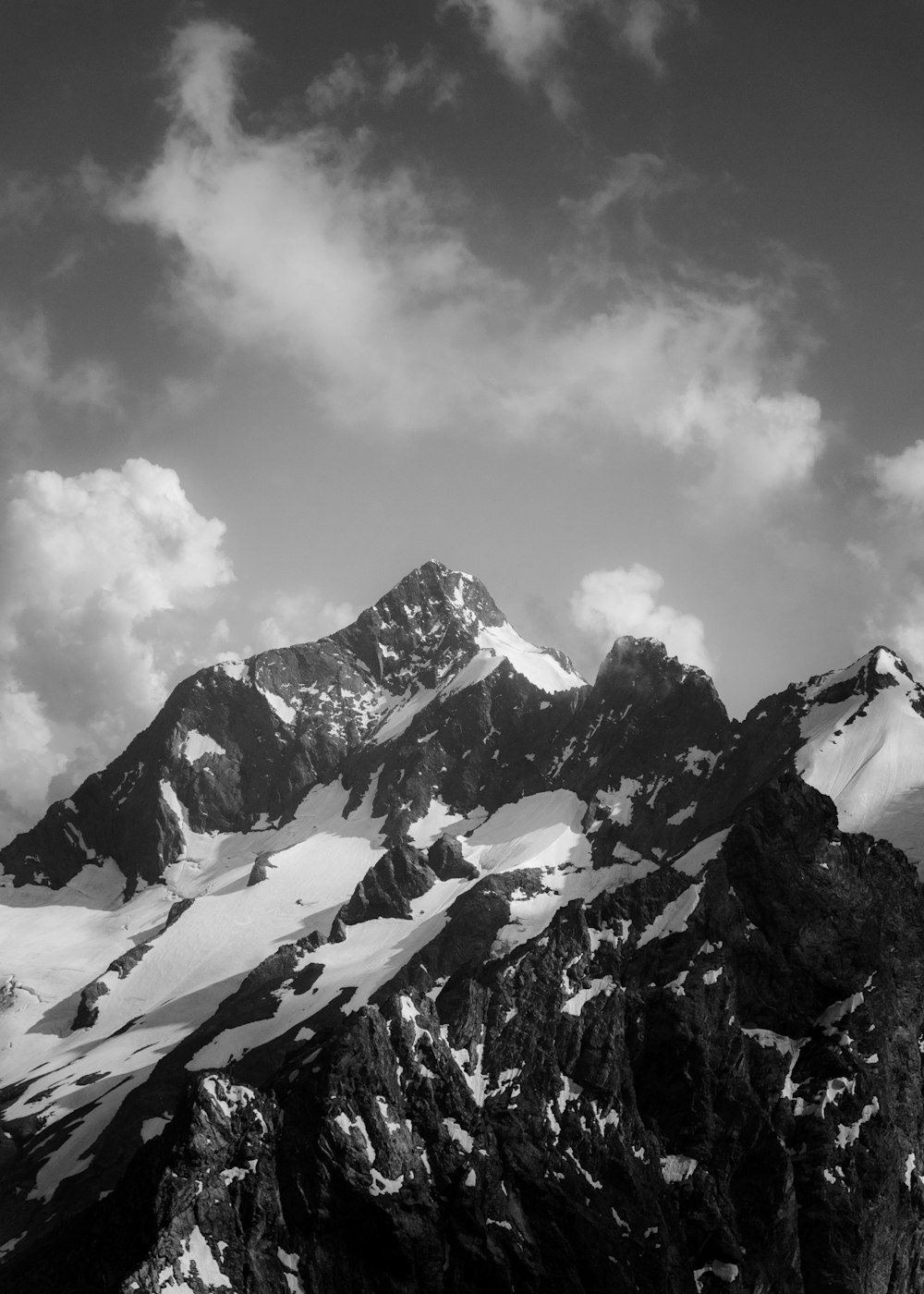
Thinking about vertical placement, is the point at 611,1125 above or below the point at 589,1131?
Answer: below

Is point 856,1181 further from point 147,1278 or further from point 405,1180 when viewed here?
point 147,1278

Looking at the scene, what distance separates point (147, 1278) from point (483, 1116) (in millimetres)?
42068

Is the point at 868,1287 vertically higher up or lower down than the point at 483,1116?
lower down

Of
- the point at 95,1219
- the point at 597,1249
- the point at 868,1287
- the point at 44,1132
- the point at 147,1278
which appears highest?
the point at 44,1132

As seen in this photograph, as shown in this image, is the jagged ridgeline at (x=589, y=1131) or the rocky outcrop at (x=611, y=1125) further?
the rocky outcrop at (x=611, y=1125)

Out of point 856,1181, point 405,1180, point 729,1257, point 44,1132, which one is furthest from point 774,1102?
point 44,1132

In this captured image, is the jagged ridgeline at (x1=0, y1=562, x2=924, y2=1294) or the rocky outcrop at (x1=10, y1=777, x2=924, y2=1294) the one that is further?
the rocky outcrop at (x1=10, y1=777, x2=924, y2=1294)

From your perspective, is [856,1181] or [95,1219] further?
[856,1181]

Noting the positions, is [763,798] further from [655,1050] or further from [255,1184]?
[255,1184]

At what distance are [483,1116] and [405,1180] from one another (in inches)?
545

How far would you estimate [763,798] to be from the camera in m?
190

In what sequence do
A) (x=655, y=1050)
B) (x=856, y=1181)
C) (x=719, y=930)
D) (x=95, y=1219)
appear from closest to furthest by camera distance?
(x=95, y=1219)
(x=856, y=1181)
(x=655, y=1050)
(x=719, y=930)

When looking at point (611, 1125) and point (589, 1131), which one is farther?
point (611, 1125)

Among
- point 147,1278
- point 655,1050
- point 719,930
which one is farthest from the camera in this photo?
point 719,930
